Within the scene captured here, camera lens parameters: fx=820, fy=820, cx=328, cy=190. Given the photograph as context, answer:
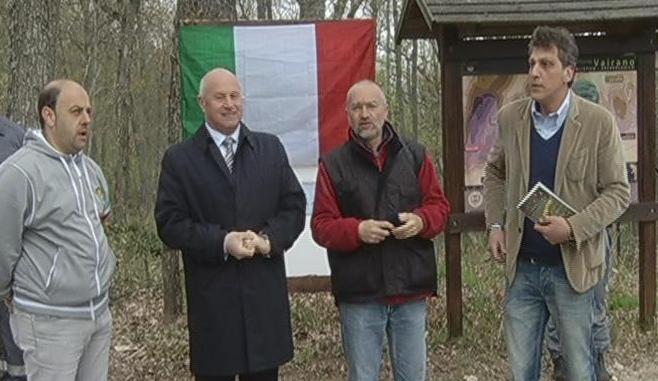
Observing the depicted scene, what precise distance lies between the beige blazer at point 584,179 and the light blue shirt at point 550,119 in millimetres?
29

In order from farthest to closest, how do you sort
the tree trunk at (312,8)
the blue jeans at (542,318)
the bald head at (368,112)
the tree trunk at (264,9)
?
the tree trunk at (264,9)
the tree trunk at (312,8)
the bald head at (368,112)
the blue jeans at (542,318)

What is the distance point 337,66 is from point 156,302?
3168 millimetres

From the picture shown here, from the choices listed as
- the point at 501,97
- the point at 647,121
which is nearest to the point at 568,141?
the point at 501,97

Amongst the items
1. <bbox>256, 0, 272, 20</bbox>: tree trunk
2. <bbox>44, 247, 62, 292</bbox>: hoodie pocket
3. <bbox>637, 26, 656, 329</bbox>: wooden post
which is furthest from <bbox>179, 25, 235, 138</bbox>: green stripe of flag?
<bbox>256, 0, 272, 20</bbox>: tree trunk

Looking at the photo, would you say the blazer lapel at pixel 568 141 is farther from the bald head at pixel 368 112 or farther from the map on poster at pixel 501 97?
the map on poster at pixel 501 97

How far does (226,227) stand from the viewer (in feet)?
12.6

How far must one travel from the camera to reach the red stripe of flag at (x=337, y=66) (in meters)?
5.91

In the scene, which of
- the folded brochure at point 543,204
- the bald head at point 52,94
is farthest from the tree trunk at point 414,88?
the bald head at point 52,94

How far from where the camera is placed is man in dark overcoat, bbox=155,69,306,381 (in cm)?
385

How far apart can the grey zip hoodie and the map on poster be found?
11.0 ft

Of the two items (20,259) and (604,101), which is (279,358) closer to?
(20,259)

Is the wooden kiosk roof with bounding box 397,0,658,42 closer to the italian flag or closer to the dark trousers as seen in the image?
the italian flag

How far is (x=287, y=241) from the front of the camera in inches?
154

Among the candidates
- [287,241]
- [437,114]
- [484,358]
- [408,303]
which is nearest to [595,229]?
[408,303]
